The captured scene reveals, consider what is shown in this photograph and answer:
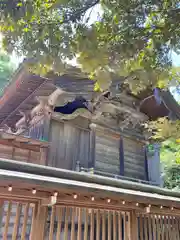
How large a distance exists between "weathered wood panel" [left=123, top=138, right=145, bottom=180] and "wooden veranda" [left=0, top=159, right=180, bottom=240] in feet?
7.96

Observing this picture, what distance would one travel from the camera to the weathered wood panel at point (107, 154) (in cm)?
679

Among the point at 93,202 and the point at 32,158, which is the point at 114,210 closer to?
the point at 93,202

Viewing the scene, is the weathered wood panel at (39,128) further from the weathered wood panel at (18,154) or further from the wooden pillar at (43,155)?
the weathered wood panel at (18,154)

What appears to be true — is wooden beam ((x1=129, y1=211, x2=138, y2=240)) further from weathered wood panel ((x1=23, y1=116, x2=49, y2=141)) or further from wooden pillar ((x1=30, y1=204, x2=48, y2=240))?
weathered wood panel ((x1=23, y1=116, x2=49, y2=141))

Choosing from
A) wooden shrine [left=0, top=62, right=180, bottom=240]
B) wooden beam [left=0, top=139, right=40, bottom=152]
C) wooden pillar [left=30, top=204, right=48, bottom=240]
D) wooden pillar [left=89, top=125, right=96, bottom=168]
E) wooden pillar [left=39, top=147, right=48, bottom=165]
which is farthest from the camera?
wooden pillar [left=89, top=125, right=96, bottom=168]

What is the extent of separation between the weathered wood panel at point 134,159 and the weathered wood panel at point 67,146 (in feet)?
4.23

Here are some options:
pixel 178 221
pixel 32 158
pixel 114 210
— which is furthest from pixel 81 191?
pixel 32 158

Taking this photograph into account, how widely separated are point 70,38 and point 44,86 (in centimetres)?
348

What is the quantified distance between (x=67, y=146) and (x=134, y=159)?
2186mm

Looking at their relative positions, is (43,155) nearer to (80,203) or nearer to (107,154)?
(107,154)

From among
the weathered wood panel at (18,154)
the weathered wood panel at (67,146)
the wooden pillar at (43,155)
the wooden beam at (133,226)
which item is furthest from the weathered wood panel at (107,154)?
the wooden beam at (133,226)

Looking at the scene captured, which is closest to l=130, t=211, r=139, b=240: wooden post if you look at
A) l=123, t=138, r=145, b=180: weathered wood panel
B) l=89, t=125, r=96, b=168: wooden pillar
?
l=89, t=125, r=96, b=168: wooden pillar

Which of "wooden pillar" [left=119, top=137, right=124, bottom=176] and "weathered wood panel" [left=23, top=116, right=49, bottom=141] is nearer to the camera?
"weathered wood panel" [left=23, top=116, right=49, bottom=141]

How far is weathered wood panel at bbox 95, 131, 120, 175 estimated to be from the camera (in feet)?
22.3
